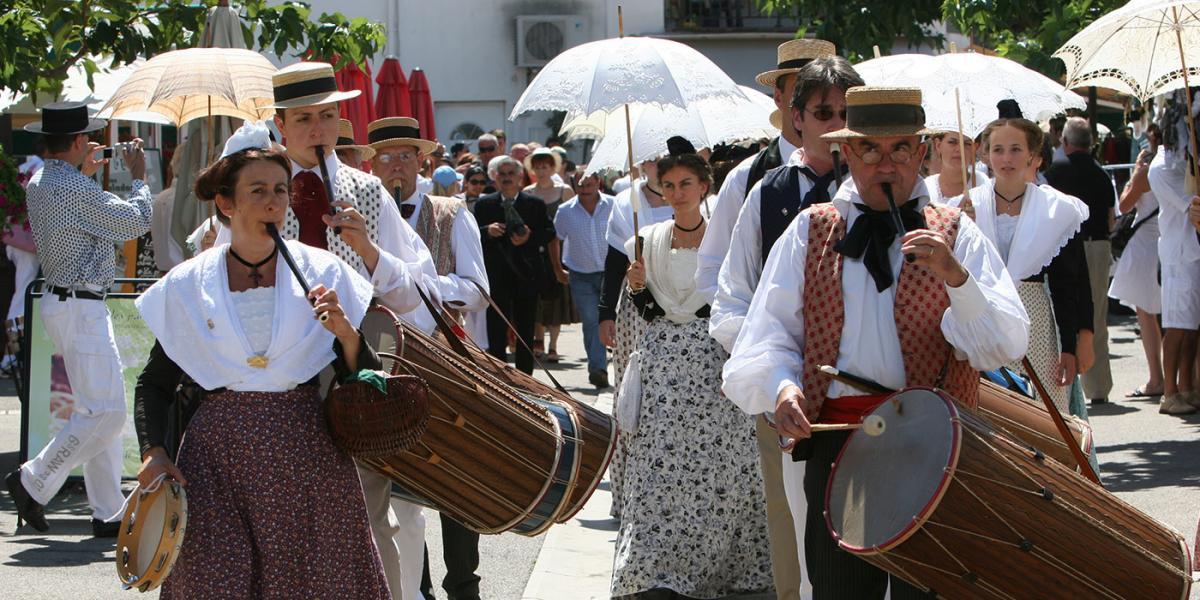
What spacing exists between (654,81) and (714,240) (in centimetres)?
153

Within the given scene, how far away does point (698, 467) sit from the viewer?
24.1ft

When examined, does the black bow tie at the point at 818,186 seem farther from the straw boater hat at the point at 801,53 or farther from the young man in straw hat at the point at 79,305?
the young man in straw hat at the point at 79,305

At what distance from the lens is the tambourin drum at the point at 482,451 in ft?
16.8

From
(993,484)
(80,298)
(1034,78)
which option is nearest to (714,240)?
(993,484)

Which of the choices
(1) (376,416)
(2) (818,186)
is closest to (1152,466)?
(2) (818,186)

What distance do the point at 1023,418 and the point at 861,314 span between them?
2.88ft

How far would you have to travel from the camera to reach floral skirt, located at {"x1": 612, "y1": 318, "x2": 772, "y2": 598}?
23.8ft

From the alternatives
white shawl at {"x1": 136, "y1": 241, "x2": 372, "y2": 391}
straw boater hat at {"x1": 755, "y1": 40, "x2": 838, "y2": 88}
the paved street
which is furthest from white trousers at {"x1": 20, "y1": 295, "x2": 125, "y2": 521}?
white shawl at {"x1": 136, "y1": 241, "x2": 372, "y2": 391}

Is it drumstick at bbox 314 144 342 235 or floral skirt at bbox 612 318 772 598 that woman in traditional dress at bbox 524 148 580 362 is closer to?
floral skirt at bbox 612 318 772 598

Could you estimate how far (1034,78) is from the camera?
8297 millimetres

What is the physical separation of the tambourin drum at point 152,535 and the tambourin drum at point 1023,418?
2220 mm

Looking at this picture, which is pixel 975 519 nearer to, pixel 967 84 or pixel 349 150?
pixel 349 150

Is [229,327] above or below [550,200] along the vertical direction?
above

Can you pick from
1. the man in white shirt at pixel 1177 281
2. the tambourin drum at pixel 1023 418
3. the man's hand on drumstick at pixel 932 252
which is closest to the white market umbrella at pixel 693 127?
the man in white shirt at pixel 1177 281
